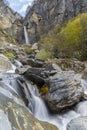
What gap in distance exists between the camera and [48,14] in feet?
385

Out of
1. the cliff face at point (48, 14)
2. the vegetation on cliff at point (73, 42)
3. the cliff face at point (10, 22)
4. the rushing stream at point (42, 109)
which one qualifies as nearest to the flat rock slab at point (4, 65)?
the rushing stream at point (42, 109)

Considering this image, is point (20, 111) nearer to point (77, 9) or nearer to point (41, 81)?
point (41, 81)

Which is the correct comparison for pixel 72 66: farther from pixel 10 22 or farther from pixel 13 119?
pixel 10 22

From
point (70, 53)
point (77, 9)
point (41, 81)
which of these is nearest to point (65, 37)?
point (70, 53)

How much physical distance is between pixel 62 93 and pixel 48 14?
10224 cm

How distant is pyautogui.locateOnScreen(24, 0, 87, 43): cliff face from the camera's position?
10031cm

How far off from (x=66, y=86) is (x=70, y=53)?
22.2 meters

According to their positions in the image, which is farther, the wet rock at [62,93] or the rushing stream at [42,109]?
the wet rock at [62,93]

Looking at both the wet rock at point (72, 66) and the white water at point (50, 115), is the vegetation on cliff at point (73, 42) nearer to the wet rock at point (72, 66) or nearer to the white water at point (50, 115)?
the wet rock at point (72, 66)

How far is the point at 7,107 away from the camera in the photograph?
11250 mm

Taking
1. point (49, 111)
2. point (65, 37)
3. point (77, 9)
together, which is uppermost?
point (77, 9)

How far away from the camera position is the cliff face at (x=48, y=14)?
100312 mm

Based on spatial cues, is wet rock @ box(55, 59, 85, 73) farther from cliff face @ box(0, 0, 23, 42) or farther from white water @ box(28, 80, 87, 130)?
cliff face @ box(0, 0, 23, 42)

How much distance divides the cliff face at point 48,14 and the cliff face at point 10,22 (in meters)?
4.15
